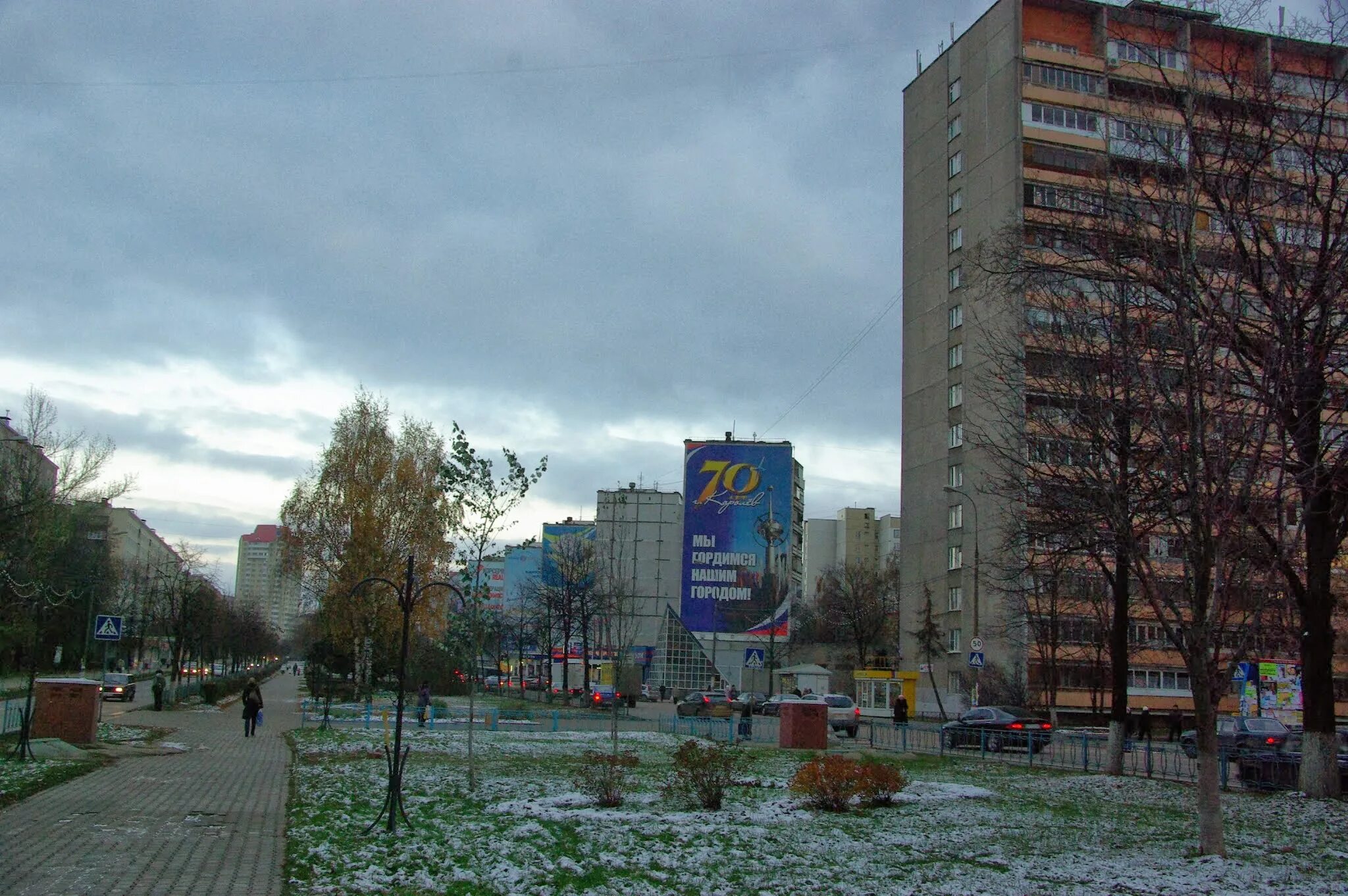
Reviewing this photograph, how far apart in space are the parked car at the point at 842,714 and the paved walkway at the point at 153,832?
Answer: 22615 millimetres

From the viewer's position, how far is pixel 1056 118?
53.4m

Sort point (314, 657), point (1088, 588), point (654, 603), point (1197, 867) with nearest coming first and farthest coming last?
point (1197, 867) < point (1088, 588) < point (314, 657) < point (654, 603)

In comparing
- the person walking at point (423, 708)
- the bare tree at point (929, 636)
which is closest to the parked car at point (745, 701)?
the bare tree at point (929, 636)

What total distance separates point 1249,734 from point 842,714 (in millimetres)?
17162

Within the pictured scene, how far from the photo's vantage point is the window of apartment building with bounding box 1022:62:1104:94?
53.5 meters

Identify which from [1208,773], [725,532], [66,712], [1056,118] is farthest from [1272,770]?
[725,532]

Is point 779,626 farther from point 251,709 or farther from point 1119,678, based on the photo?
point 1119,678

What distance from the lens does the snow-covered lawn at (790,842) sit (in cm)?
952

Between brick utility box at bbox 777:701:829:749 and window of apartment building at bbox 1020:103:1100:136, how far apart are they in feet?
119

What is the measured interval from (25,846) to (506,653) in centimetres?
7385

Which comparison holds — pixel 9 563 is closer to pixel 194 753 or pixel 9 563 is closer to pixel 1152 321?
pixel 194 753

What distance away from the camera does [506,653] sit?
273 ft

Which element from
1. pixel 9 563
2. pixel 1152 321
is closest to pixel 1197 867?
pixel 1152 321

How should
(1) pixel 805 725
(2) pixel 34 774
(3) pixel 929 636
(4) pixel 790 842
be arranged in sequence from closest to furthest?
(4) pixel 790 842 → (2) pixel 34 774 → (1) pixel 805 725 → (3) pixel 929 636
